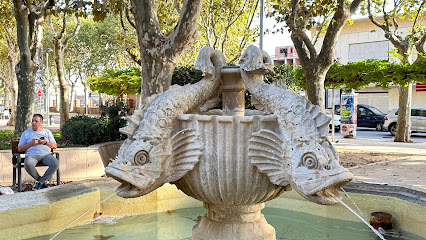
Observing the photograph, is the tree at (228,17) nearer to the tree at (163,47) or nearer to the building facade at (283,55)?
the tree at (163,47)

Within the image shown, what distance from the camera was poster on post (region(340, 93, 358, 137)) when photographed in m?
18.3

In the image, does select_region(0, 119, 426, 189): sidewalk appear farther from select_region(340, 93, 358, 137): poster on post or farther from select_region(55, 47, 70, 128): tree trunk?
select_region(55, 47, 70, 128): tree trunk

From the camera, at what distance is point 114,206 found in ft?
18.6

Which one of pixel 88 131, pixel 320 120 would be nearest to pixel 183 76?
pixel 88 131

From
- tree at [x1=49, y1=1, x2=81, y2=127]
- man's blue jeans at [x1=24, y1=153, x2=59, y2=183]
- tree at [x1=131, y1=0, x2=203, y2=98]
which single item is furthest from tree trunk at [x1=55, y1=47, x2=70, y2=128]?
man's blue jeans at [x1=24, y1=153, x2=59, y2=183]

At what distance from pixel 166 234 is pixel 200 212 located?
1.07m

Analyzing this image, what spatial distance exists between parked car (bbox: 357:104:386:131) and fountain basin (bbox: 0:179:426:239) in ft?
71.7

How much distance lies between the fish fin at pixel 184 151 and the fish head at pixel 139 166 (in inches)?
2.9

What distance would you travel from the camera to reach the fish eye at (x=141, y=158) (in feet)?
9.57

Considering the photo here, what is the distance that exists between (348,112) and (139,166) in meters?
16.7

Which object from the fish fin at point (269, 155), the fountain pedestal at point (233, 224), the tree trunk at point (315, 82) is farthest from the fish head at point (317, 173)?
the tree trunk at point (315, 82)

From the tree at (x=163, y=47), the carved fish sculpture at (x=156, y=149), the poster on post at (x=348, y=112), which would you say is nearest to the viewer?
the carved fish sculpture at (x=156, y=149)

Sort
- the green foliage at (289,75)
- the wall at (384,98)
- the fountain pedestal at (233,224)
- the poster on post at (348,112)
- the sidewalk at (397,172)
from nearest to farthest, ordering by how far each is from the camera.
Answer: the fountain pedestal at (233,224), the sidewalk at (397,172), the green foliage at (289,75), the poster on post at (348,112), the wall at (384,98)

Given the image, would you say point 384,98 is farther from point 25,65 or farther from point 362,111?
point 25,65
